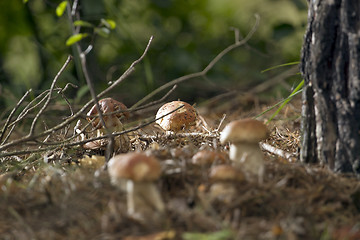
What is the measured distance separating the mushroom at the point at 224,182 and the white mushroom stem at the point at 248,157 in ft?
0.89

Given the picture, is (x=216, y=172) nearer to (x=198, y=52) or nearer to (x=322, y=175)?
(x=322, y=175)

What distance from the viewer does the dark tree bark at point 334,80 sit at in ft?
6.00

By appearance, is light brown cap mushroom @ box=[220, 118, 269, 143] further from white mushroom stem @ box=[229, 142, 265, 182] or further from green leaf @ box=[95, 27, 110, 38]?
green leaf @ box=[95, 27, 110, 38]

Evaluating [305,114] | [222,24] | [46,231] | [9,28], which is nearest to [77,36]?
[46,231]

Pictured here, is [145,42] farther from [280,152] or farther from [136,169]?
[136,169]

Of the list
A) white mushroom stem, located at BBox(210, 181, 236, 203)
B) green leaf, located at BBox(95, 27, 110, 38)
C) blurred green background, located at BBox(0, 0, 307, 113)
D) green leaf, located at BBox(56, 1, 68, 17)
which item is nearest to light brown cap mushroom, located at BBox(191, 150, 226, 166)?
white mushroom stem, located at BBox(210, 181, 236, 203)

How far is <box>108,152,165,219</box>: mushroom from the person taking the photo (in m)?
1.44

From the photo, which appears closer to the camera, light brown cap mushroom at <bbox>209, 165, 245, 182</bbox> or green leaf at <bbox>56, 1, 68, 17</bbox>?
light brown cap mushroom at <bbox>209, 165, 245, 182</bbox>

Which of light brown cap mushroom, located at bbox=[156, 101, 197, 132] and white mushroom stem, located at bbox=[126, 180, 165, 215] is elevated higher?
white mushroom stem, located at bbox=[126, 180, 165, 215]

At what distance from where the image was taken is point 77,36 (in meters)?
1.79

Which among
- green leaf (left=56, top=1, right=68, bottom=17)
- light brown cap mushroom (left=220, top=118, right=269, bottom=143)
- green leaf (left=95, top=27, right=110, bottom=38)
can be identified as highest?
green leaf (left=56, top=1, right=68, bottom=17)

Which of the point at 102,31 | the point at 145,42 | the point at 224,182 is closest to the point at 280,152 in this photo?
the point at 224,182

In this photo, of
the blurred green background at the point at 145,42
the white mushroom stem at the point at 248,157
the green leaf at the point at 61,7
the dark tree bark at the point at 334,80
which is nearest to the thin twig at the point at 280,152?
the dark tree bark at the point at 334,80

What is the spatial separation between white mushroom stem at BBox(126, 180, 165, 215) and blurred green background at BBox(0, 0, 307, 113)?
141 inches
